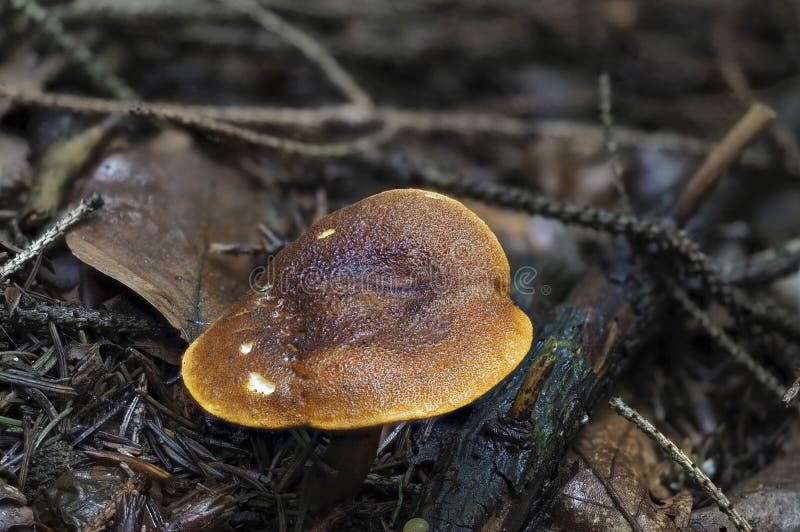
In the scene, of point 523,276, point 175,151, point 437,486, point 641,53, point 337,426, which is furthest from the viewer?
point 641,53

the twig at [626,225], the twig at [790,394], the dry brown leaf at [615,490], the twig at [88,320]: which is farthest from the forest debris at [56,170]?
the twig at [790,394]

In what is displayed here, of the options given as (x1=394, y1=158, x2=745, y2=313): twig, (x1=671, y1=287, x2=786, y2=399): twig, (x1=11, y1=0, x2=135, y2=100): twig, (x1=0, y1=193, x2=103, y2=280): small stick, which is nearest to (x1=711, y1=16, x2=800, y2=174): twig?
(x1=394, y1=158, x2=745, y2=313): twig

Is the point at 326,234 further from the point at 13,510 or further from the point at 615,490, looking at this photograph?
the point at 615,490

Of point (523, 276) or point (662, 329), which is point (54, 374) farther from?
point (662, 329)

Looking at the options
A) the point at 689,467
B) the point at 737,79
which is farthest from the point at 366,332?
the point at 737,79

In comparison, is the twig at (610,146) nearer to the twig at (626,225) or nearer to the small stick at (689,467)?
the twig at (626,225)

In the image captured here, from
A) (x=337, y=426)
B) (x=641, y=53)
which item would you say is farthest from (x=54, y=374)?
(x=641, y=53)

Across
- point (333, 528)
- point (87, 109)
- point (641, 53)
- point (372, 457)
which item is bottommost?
point (333, 528)
